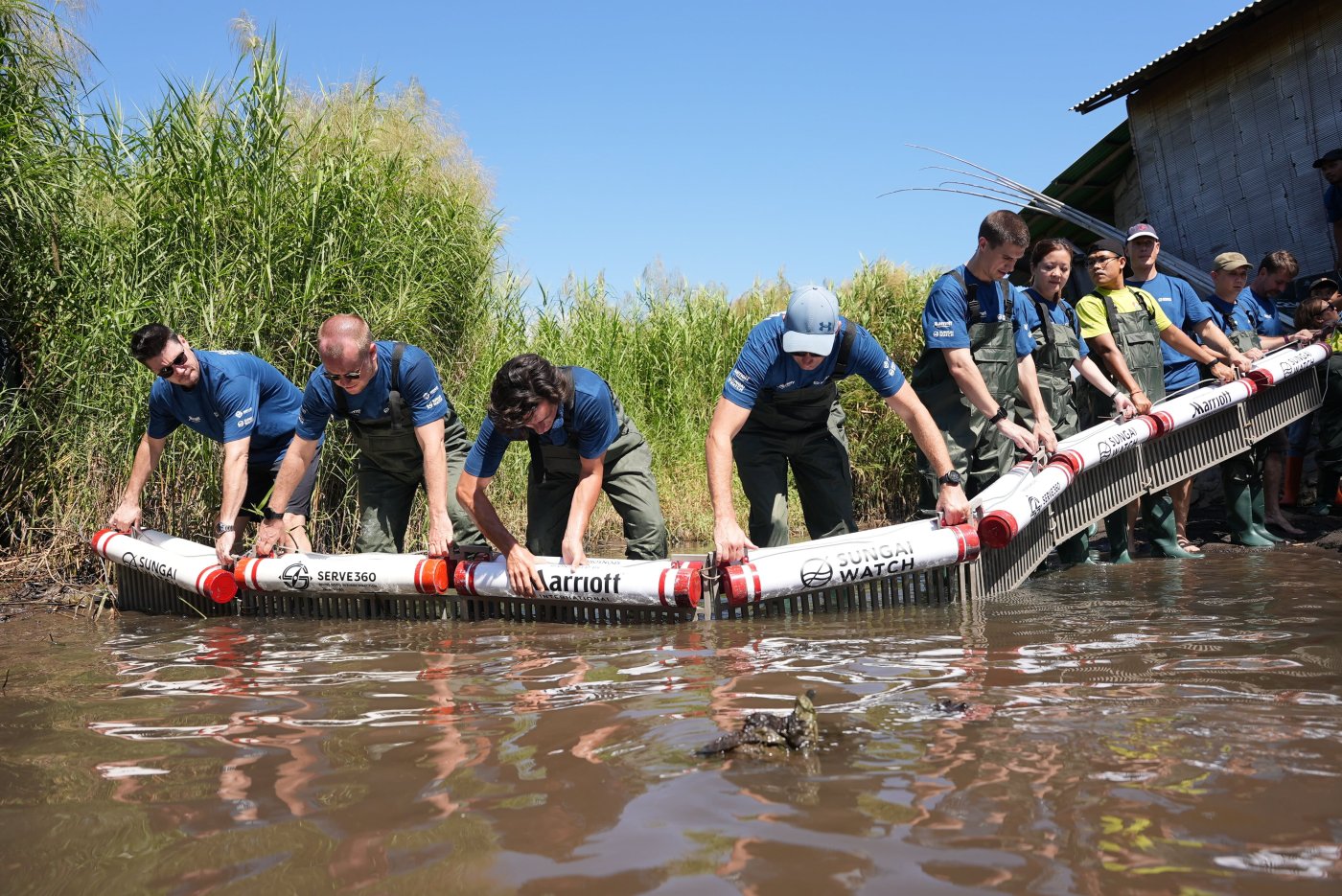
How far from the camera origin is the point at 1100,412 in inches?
272

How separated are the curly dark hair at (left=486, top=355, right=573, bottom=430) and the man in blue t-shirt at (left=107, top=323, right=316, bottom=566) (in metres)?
1.94

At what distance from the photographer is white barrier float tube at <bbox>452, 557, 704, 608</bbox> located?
4820 mm

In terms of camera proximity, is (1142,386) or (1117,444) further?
(1142,386)

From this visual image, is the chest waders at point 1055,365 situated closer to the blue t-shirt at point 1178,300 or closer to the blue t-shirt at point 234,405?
the blue t-shirt at point 1178,300

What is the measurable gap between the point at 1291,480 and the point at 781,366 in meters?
5.54

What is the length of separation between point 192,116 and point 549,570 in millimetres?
4357

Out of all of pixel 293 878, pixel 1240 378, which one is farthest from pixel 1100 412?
pixel 293 878

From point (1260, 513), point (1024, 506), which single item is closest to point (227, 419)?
point (1024, 506)

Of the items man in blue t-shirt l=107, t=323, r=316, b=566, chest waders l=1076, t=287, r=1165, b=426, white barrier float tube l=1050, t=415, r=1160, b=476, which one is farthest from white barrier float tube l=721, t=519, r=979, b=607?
man in blue t-shirt l=107, t=323, r=316, b=566

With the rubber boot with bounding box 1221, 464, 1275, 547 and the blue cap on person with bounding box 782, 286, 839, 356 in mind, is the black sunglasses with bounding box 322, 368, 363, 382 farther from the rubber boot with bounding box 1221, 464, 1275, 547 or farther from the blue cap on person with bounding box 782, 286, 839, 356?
the rubber boot with bounding box 1221, 464, 1275, 547

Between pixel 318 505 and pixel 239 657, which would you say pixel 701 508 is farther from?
pixel 239 657

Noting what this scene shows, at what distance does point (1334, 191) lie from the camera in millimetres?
8695

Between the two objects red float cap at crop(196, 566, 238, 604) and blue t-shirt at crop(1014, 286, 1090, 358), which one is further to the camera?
blue t-shirt at crop(1014, 286, 1090, 358)

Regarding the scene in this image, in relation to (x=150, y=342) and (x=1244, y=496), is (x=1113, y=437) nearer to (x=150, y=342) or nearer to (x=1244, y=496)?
(x=1244, y=496)
